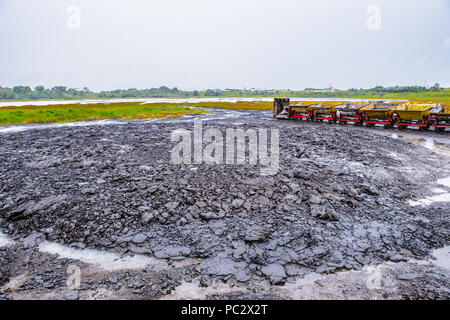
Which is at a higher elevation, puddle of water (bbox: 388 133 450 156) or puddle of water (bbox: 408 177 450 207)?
puddle of water (bbox: 388 133 450 156)

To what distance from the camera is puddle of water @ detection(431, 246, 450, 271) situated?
478 cm

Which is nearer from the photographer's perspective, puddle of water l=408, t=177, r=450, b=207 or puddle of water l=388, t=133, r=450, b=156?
puddle of water l=408, t=177, r=450, b=207

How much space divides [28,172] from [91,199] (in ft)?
13.7

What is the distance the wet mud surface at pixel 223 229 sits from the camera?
423cm

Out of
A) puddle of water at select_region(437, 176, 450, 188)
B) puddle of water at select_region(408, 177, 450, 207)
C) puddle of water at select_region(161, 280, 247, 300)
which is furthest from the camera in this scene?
puddle of water at select_region(437, 176, 450, 188)

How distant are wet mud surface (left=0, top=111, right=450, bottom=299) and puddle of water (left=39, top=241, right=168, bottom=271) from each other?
0.04 metres

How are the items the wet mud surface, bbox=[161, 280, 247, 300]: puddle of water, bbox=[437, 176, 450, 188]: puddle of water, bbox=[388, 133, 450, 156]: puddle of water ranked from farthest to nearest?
bbox=[388, 133, 450, 156]: puddle of water, bbox=[437, 176, 450, 188]: puddle of water, the wet mud surface, bbox=[161, 280, 247, 300]: puddle of water

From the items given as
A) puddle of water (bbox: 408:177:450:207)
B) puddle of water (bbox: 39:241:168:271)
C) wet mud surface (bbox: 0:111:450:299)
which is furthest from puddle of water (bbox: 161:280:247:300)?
puddle of water (bbox: 408:177:450:207)

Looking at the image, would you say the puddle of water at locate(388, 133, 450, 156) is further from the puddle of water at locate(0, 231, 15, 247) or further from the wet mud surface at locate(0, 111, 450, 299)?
the puddle of water at locate(0, 231, 15, 247)

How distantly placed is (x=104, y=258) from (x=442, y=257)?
6.84 metres

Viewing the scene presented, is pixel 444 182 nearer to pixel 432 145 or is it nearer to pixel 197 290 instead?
pixel 432 145

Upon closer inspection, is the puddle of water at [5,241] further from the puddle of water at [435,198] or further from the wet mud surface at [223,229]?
the puddle of water at [435,198]

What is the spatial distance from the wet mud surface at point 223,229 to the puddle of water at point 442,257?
116mm

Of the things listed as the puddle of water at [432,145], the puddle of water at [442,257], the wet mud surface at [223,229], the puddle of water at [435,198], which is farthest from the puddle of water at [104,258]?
the puddle of water at [432,145]
